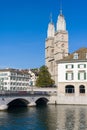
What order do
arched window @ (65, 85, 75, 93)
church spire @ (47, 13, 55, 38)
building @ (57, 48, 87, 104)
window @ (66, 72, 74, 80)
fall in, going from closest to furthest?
building @ (57, 48, 87, 104) < window @ (66, 72, 74, 80) < arched window @ (65, 85, 75, 93) < church spire @ (47, 13, 55, 38)

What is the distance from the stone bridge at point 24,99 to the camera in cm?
7369

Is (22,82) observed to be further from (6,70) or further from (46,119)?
(46,119)

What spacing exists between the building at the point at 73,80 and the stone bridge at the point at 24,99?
3.24 metres

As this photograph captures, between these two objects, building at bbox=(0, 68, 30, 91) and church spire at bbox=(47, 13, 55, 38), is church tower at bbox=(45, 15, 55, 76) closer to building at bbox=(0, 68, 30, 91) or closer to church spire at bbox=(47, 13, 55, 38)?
church spire at bbox=(47, 13, 55, 38)

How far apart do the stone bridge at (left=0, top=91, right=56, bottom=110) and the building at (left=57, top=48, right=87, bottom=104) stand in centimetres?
324

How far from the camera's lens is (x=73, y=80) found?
299 ft

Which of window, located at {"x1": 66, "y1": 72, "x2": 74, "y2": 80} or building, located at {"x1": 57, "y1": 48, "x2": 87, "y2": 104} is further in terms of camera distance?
window, located at {"x1": 66, "y1": 72, "x2": 74, "y2": 80}

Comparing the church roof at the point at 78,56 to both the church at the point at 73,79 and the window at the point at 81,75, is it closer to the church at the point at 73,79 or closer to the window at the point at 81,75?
the church at the point at 73,79

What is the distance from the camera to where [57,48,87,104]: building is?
294ft

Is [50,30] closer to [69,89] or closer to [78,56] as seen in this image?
[78,56]

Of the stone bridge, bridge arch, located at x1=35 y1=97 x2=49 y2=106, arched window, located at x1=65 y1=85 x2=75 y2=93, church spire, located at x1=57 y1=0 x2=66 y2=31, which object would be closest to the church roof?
arched window, located at x1=65 y1=85 x2=75 y2=93

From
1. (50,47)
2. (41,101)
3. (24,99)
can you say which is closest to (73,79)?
(41,101)

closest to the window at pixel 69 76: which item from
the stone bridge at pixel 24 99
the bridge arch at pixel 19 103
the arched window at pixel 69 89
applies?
the arched window at pixel 69 89

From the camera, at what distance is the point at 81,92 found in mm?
90500
